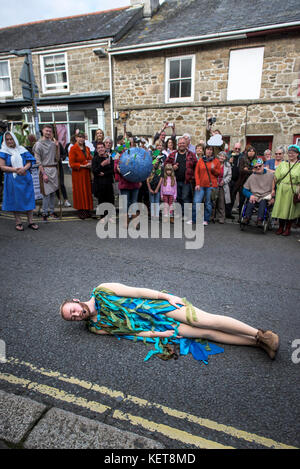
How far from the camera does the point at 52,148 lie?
7.52 m

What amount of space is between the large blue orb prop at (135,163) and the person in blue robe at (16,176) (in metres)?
2.12

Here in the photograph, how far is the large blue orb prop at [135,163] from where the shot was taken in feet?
21.1

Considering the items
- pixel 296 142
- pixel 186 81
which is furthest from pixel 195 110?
pixel 296 142

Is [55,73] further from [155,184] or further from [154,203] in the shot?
[154,203]

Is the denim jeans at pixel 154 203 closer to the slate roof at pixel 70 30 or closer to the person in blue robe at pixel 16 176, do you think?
the person in blue robe at pixel 16 176

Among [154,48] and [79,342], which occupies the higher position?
[154,48]

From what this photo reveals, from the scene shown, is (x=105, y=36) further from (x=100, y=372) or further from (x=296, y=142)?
(x=100, y=372)

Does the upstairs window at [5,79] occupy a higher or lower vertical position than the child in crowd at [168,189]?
higher

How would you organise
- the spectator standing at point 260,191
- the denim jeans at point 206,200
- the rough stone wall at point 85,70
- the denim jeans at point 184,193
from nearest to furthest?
the spectator standing at point 260,191, the denim jeans at point 206,200, the denim jeans at point 184,193, the rough stone wall at point 85,70

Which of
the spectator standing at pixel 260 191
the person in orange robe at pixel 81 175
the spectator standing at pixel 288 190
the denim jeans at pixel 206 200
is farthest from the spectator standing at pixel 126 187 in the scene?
the spectator standing at pixel 288 190

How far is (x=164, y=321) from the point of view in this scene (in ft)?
9.63

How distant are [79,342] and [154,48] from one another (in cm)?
1365

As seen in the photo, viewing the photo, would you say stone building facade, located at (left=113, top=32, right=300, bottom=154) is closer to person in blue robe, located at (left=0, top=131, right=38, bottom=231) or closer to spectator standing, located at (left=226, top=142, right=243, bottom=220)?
spectator standing, located at (left=226, top=142, right=243, bottom=220)

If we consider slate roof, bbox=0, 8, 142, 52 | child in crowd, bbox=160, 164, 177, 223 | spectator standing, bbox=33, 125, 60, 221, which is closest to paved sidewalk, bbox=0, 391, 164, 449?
child in crowd, bbox=160, 164, 177, 223
